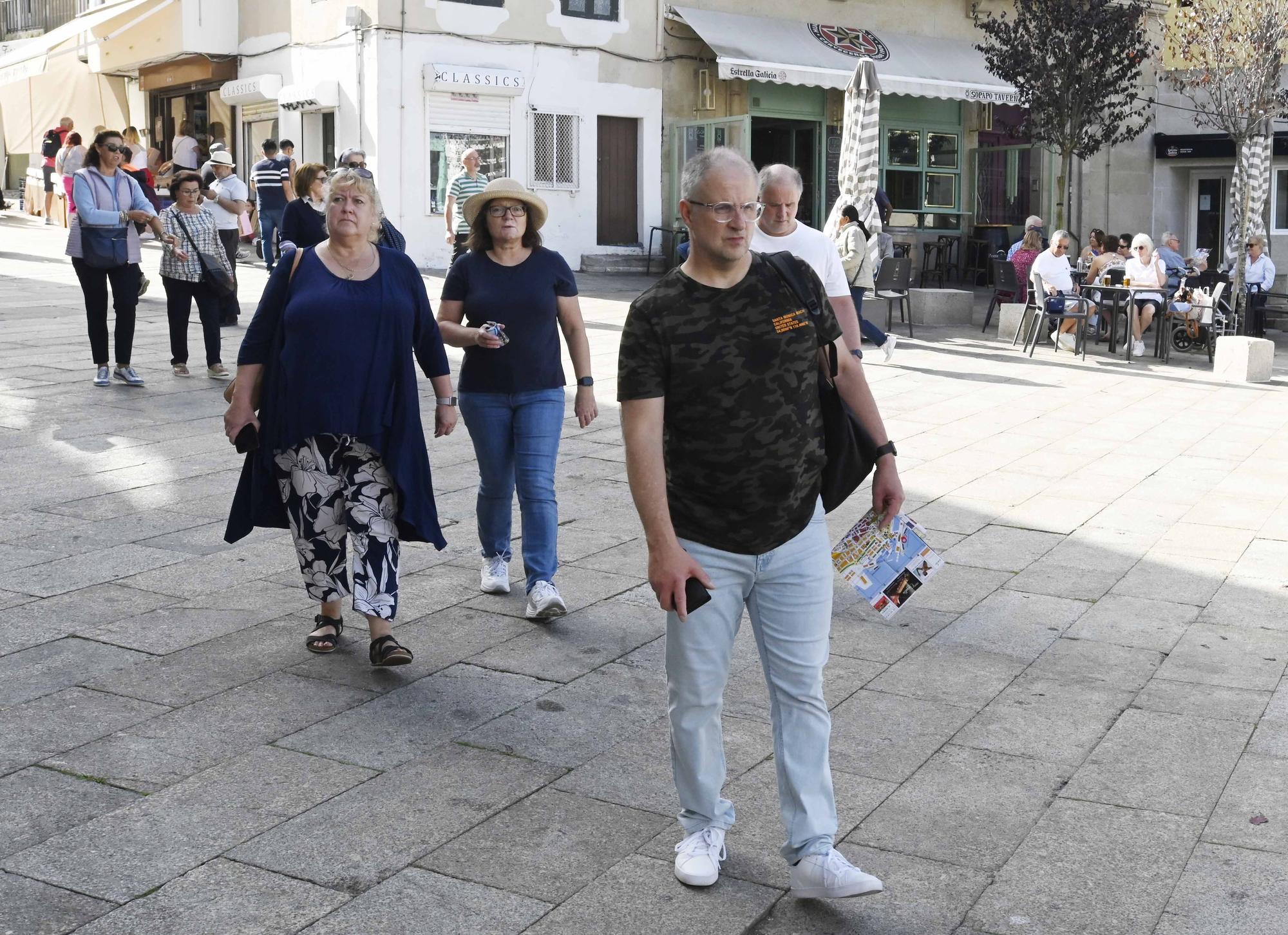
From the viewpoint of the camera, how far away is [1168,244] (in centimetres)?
2077

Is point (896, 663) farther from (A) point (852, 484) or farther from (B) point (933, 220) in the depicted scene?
(B) point (933, 220)

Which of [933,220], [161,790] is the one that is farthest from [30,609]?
[933,220]

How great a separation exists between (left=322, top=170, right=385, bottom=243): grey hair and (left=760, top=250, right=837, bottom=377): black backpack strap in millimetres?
1947

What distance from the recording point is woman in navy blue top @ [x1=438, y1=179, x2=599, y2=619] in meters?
5.95

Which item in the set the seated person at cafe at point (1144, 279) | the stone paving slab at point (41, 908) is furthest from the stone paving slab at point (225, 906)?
the seated person at cafe at point (1144, 279)

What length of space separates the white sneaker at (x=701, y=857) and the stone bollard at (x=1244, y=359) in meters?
12.0

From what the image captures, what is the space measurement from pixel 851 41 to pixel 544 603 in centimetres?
2276

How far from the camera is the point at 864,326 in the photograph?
43.9 feet

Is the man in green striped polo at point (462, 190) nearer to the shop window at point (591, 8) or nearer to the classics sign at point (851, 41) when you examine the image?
the shop window at point (591, 8)

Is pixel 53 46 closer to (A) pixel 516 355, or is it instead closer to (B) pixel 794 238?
(B) pixel 794 238

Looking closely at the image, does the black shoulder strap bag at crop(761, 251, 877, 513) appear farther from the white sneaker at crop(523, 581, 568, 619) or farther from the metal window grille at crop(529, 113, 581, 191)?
the metal window grille at crop(529, 113, 581, 191)

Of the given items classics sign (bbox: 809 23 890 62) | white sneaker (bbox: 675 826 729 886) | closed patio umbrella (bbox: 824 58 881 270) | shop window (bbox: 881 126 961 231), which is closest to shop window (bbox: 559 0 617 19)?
classics sign (bbox: 809 23 890 62)

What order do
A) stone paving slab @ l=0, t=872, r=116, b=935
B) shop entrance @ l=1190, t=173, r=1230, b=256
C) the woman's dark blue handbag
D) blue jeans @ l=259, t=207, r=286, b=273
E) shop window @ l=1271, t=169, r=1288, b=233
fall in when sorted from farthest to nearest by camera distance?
shop entrance @ l=1190, t=173, r=1230, b=256 < shop window @ l=1271, t=169, r=1288, b=233 < blue jeans @ l=259, t=207, r=286, b=273 < the woman's dark blue handbag < stone paving slab @ l=0, t=872, r=116, b=935

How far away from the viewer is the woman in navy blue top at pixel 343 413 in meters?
5.12
